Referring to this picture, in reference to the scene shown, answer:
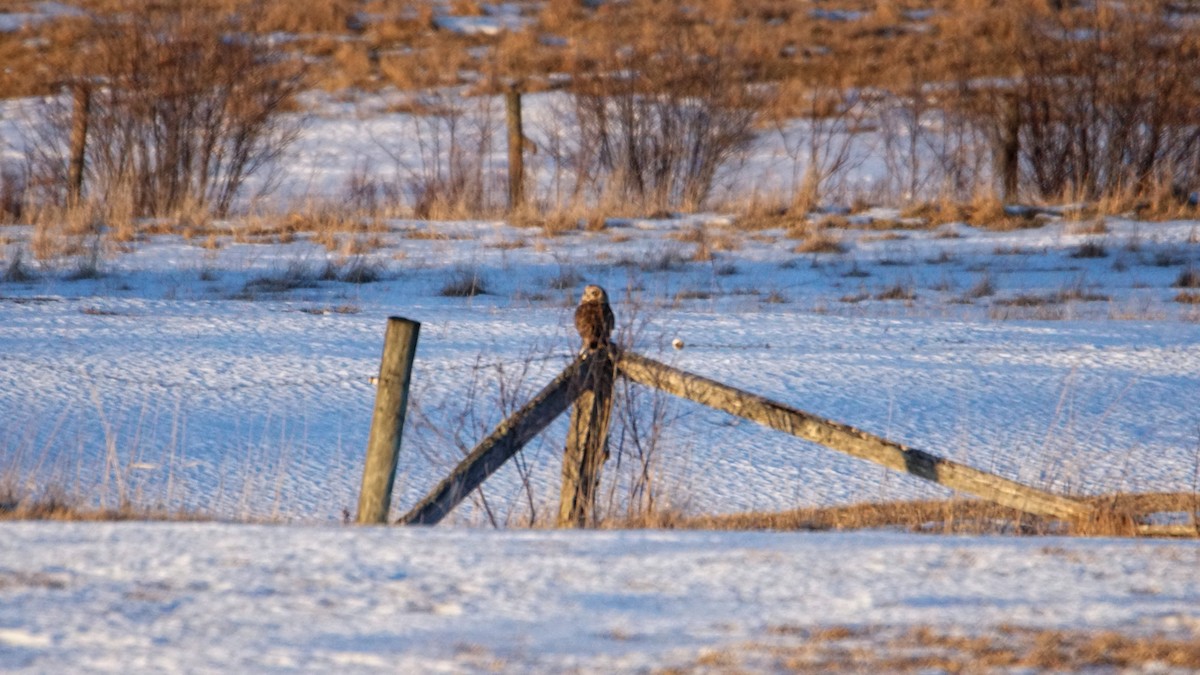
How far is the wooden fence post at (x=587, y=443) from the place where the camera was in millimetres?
4383

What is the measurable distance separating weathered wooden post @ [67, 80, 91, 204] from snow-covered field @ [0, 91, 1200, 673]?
76.0 inches

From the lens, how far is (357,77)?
85.4 ft

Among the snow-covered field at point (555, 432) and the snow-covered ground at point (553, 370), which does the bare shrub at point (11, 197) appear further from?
the snow-covered ground at point (553, 370)

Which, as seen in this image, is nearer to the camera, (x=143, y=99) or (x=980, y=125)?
(x=143, y=99)

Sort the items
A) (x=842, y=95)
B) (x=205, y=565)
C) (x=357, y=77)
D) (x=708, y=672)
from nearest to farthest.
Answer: (x=708, y=672)
(x=205, y=565)
(x=842, y=95)
(x=357, y=77)

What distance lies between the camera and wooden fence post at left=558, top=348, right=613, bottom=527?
14.4 ft

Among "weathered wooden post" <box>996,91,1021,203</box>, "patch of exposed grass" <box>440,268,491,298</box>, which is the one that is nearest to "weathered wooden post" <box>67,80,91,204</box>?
"patch of exposed grass" <box>440,268,491,298</box>

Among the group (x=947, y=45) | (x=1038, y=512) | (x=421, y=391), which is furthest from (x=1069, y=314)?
(x=947, y=45)

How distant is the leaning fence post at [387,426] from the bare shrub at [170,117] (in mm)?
10460

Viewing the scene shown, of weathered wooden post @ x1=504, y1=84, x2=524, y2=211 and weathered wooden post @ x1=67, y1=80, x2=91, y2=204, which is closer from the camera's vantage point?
weathered wooden post @ x1=67, y1=80, x2=91, y2=204

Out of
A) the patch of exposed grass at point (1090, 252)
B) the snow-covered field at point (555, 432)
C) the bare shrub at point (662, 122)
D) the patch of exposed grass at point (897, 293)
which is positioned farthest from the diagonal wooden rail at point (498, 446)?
the bare shrub at point (662, 122)

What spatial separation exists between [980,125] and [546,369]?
11721 millimetres

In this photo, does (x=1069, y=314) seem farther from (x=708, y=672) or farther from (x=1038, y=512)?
(x=708, y=672)

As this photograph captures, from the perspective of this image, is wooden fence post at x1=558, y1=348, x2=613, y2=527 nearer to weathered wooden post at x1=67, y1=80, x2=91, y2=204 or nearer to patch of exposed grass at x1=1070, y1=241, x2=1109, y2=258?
patch of exposed grass at x1=1070, y1=241, x2=1109, y2=258
